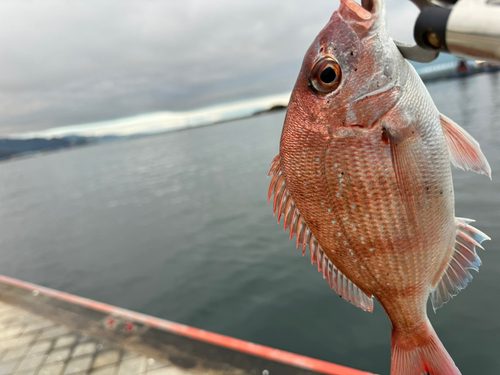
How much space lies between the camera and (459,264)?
50.5 inches

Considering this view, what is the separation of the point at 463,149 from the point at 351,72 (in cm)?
54

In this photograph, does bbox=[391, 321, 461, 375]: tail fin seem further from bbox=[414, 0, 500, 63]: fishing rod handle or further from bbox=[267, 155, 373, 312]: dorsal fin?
bbox=[414, 0, 500, 63]: fishing rod handle

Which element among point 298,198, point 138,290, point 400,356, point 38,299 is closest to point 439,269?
point 400,356

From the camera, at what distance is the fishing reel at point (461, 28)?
60cm

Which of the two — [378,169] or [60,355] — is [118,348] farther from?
[378,169]

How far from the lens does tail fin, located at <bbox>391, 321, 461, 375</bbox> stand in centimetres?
123

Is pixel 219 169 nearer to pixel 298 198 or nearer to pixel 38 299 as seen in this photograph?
pixel 38 299

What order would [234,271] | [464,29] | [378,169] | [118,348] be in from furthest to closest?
[234,271] < [118,348] < [378,169] < [464,29]

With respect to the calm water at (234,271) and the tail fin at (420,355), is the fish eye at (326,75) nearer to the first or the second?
the tail fin at (420,355)

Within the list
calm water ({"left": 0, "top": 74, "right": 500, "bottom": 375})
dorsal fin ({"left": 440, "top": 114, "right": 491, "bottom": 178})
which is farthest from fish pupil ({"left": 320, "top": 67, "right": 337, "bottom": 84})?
calm water ({"left": 0, "top": 74, "right": 500, "bottom": 375})

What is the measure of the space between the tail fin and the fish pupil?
106 centimetres

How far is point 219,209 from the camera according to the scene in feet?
38.0

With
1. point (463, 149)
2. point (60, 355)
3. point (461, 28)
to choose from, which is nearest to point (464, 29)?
point (461, 28)

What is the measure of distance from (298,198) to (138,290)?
20.7 feet
